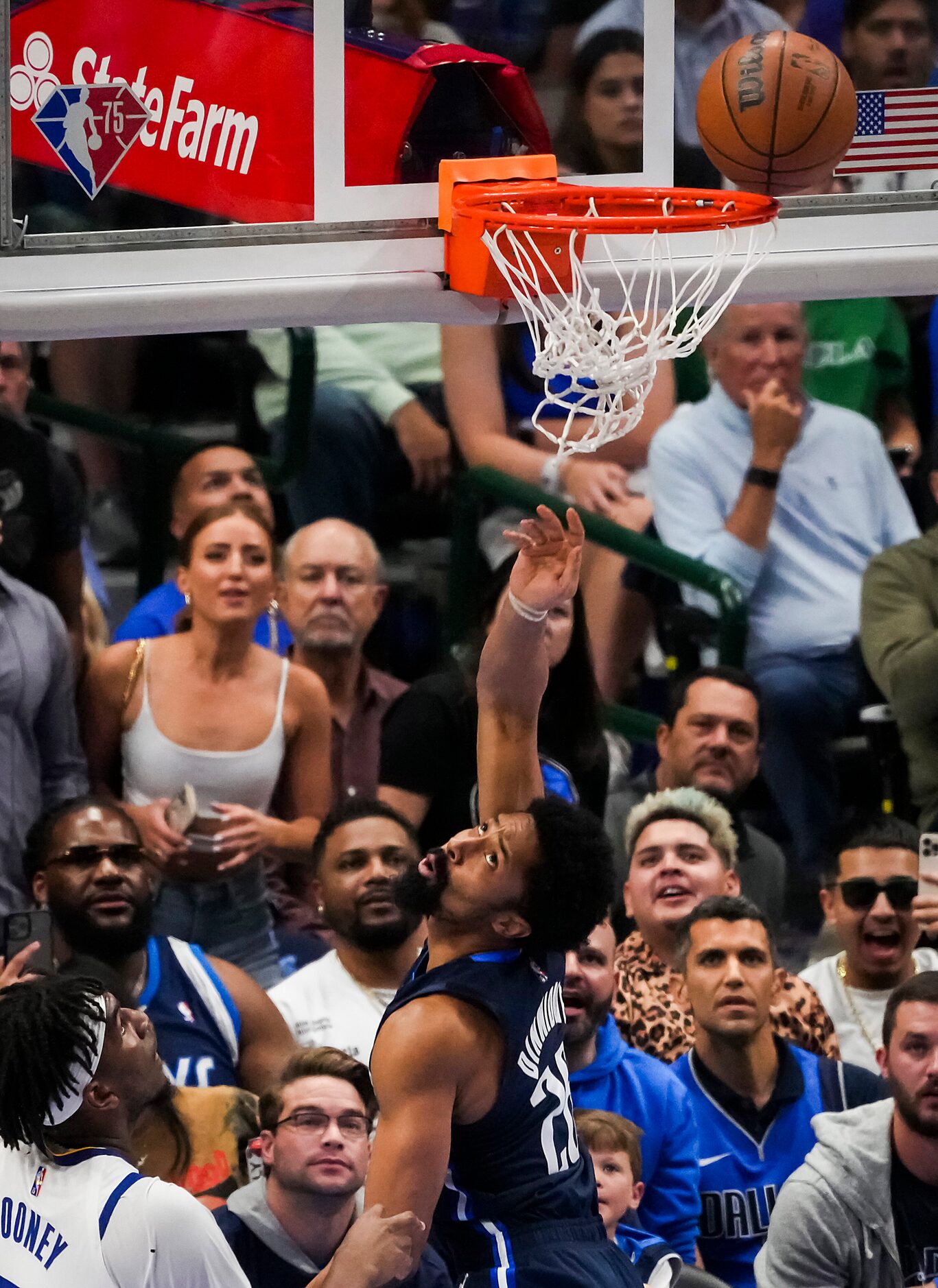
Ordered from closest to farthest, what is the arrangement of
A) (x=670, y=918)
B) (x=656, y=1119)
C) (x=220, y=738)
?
1. (x=656, y=1119)
2. (x=670, y=918)
3. (x=220, y=738)

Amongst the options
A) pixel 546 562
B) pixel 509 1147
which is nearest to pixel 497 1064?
pixel 509 1147

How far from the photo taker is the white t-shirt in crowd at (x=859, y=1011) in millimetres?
5234

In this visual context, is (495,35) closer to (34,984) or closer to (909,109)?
(909,109)

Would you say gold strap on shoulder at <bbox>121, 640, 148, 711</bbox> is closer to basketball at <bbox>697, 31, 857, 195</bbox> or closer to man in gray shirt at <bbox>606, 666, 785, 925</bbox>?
man in gray shirt at <bbox>606, 666, 785, 925</bbox>

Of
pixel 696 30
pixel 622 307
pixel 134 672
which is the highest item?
pixel 696 30

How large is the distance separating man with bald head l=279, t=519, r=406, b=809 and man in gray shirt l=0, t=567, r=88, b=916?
77cm

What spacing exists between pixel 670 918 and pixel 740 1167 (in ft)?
2.48

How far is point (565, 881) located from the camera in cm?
361

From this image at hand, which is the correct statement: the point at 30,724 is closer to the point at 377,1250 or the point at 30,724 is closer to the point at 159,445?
the point at 159,445

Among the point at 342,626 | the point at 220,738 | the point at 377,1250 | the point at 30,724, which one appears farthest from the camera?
the point at 342,626

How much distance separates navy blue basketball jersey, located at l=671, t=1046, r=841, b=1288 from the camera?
464 centimetres

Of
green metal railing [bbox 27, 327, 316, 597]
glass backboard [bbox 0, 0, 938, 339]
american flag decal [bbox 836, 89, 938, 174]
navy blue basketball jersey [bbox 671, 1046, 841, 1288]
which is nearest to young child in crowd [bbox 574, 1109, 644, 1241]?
A: navy blue basketball jersey [bbox 671, 1046, 841, 1288]

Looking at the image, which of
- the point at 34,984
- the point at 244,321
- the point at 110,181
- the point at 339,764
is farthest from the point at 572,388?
the point at 339,764

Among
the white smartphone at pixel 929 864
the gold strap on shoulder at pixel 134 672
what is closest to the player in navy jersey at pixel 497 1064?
the white smartphone at pixel 929 864
